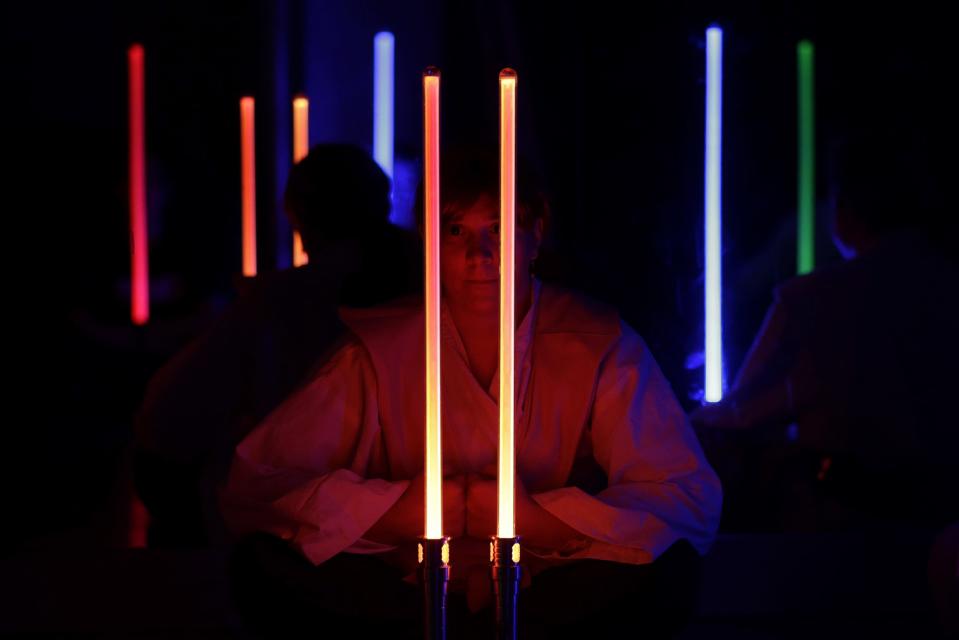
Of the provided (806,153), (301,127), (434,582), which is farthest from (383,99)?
(434,582)

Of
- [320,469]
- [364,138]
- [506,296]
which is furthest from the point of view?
[364,138]

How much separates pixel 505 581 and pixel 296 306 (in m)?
1.13

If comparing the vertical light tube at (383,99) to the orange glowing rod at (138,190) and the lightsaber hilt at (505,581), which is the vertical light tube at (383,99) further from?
the lightsaber hilt at (505,581)

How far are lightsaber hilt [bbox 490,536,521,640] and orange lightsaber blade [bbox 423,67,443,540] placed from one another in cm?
8

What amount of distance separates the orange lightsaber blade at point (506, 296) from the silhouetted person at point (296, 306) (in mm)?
981

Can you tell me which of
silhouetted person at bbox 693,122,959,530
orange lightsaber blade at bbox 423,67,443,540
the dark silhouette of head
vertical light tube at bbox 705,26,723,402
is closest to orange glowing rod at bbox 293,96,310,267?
the dark silhouette of head

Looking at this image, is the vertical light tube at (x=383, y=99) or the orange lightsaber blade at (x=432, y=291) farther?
the vertical light tube at (x=383, y=99)

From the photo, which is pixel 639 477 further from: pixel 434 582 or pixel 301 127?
pixel 301 127

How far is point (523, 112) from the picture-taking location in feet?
9.30

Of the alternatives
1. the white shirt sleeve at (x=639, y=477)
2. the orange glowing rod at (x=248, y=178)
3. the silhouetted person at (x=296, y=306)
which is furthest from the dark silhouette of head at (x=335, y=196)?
the white shirt sleeve at (x=639, y=477)

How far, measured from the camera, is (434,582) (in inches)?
63.1

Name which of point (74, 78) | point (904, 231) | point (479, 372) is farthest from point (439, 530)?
point (74, 78)

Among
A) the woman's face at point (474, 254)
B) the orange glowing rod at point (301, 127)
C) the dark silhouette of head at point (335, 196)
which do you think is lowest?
the woman's face at point (474, 254)

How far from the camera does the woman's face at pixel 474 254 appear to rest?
1.88 m
